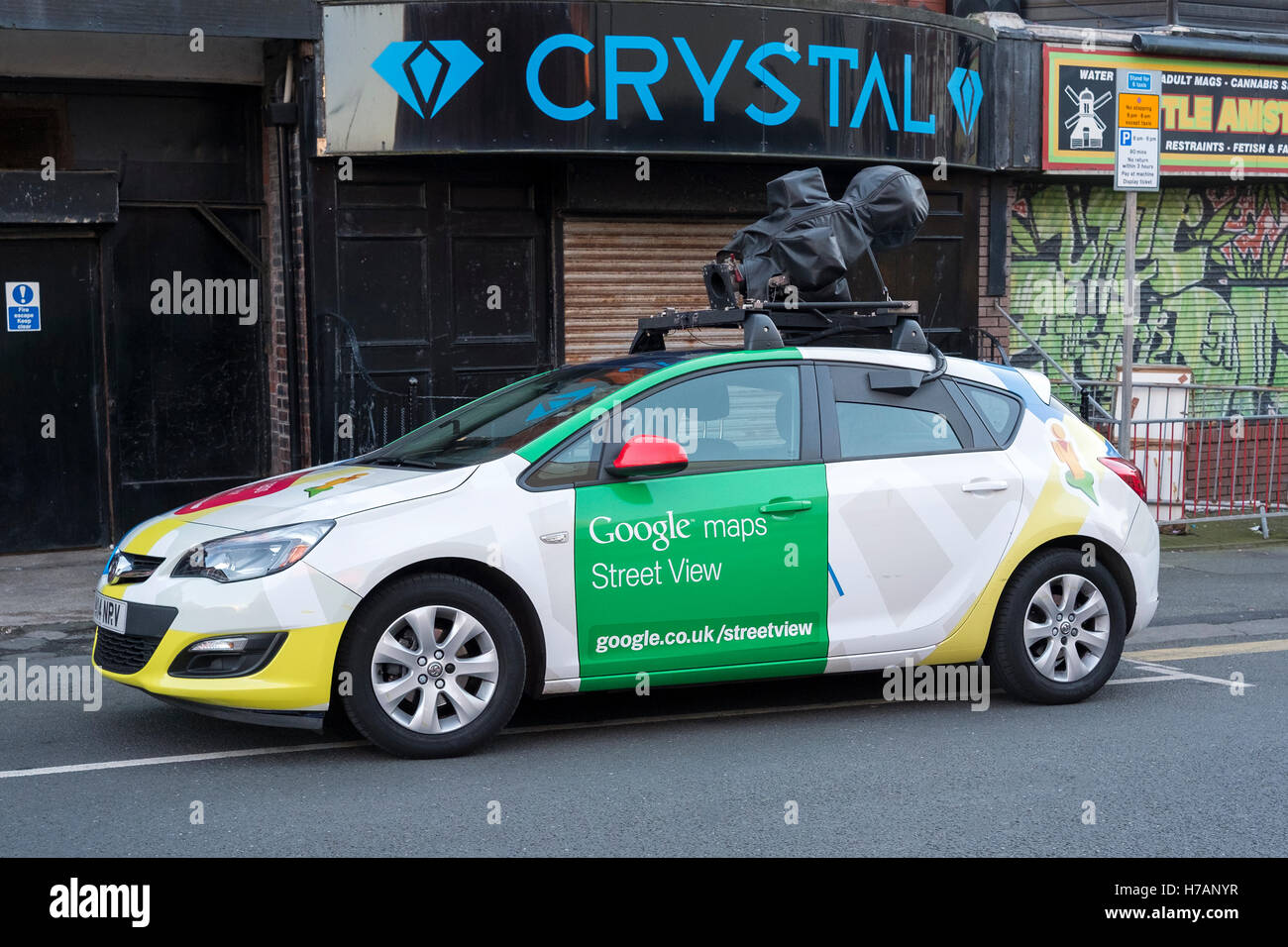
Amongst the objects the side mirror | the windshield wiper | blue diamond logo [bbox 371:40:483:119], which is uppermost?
blue diamond logo [bbox 371:40:483:119]

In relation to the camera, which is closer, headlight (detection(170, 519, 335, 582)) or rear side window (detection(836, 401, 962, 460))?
headlight (detection(170, 519, 335, 582))

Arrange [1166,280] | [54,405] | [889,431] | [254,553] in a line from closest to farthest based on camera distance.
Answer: [254,553] → [889,431] → [54,405] → [1166,280]

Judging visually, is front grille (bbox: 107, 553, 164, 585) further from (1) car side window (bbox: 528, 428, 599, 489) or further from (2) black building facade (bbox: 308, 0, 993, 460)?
(2) black building facade (bbox: 308, 0, 993, 460)

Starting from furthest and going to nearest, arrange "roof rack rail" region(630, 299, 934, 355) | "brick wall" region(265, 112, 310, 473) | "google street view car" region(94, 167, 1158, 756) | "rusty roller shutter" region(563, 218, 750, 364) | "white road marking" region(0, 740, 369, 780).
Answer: "rusty roller shutter" region(563, 218, 750, 364)
"brick wall" region(265, 112, 310, 473)
"roof rack rail" region(630, 299, 934, 355)
"white road marking" region(0, 740, 369, 780)
"google street view car" region(94, 167, 1158, 756)

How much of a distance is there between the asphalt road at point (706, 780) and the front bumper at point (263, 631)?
1.03 ft

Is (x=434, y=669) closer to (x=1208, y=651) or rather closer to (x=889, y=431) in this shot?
(x=889, y=431)

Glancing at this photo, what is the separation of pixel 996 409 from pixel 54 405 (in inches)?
287

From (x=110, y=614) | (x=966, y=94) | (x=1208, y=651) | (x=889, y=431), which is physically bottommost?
(x=1208, y=651)

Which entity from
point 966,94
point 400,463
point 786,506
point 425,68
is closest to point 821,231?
point 786,506

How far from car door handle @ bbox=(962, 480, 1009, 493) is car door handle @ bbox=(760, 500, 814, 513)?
2.57 ft

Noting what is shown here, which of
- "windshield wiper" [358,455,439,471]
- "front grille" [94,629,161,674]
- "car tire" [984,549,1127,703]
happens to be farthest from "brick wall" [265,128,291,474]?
"car tire" [984,549,1127,703]

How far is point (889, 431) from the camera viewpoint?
6.52 metres

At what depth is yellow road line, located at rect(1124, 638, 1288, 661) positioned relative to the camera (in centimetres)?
803
